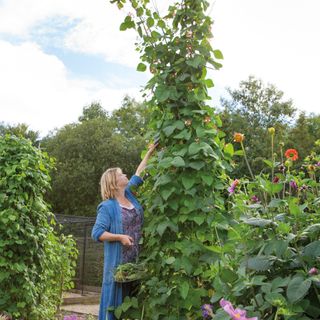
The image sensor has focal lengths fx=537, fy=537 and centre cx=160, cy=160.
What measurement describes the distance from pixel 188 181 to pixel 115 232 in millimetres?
766

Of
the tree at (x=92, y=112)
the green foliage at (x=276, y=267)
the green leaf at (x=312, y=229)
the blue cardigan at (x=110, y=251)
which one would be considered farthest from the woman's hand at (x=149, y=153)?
the tree at (x=92, y=112)

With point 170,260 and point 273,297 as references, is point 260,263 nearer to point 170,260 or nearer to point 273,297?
point 273,297

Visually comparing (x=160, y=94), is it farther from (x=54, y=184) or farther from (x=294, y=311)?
(x=54, y=184)

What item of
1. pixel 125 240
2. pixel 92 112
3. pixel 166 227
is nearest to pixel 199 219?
pixel 166 227

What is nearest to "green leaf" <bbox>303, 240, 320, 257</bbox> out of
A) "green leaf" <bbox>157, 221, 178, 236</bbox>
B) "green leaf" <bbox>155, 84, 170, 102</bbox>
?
"green leaf" <bbox>157, 221, 178, 236</bbox>

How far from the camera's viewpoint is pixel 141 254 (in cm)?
327

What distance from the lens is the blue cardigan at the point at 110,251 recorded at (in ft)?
10.9

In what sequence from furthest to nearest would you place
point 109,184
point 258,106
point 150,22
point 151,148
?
point 258,106 < point 109,184 < point 151,148 < point 150,22

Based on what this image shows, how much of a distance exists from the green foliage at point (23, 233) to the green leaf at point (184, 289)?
1.77 meters

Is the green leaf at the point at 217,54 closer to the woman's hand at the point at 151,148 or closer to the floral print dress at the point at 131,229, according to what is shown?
the woman's hand at the point at 151,148

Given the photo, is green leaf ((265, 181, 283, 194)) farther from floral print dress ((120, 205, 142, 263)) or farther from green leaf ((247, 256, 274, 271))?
floral print dress ((120, 205, 142, 263))

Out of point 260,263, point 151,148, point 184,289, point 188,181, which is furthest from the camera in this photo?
point 151,148

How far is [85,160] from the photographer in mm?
23312

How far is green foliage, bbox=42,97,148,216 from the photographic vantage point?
74.8 ft
